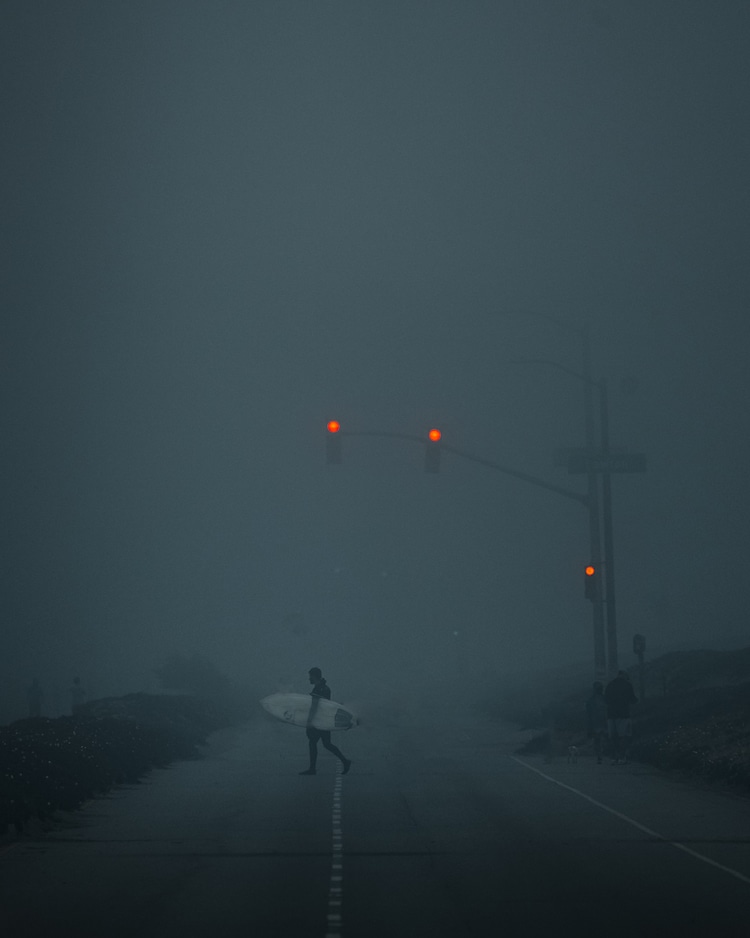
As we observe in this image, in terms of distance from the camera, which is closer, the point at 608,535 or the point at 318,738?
the point at 318,738

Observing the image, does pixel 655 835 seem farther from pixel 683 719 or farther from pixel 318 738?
pixel 683 719

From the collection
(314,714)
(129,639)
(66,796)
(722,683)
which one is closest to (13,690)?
(722,683)

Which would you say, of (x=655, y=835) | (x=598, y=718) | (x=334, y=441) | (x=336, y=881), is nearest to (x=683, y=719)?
(x=598, y=718)

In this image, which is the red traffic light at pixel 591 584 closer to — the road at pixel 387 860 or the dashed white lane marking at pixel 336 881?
the road at pixel 387 860

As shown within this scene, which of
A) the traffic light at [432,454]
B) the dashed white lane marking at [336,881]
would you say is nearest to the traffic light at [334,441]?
the traffic light at [432,454]

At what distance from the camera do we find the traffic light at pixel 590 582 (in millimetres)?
29625

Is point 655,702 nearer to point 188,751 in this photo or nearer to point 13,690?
point 188,751

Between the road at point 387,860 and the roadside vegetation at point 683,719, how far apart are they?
123 cm

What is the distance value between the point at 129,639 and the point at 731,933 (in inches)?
6383

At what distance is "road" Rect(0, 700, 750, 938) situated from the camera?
9453 mm

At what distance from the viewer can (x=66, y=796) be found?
54.9 feet

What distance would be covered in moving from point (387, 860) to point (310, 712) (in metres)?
10.8

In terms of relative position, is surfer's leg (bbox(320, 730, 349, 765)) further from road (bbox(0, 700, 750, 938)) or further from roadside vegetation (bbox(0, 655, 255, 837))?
roadside vegetation (bbox(0, 655, 255, 837))

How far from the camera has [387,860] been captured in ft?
41.0
